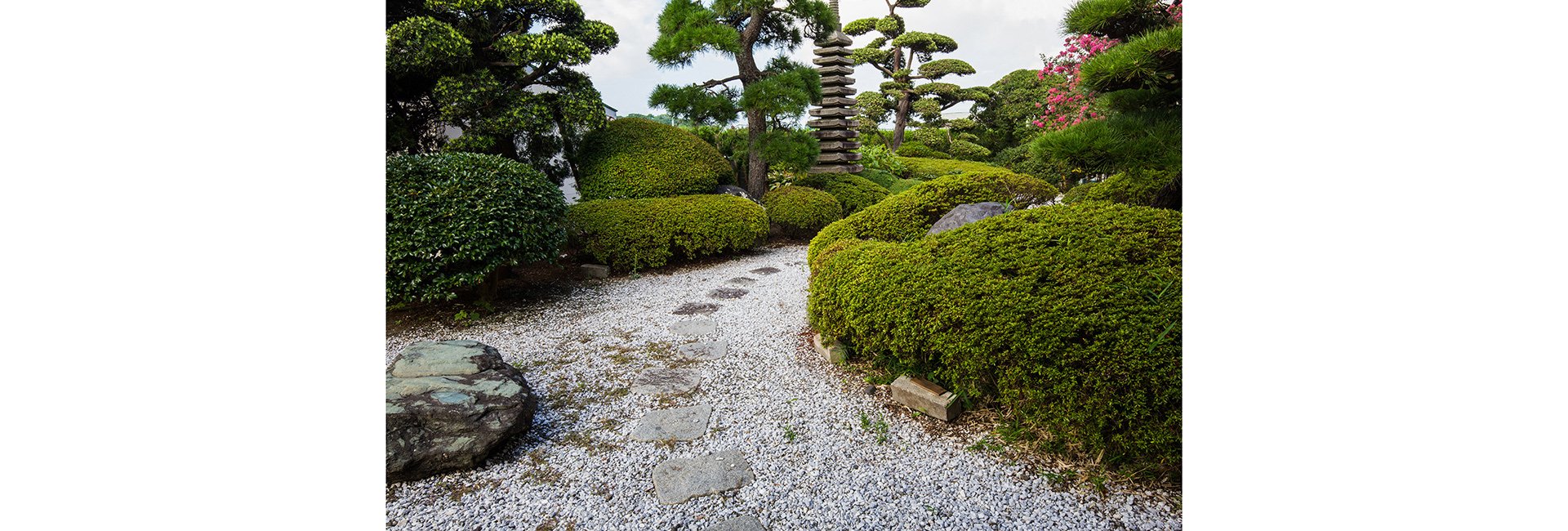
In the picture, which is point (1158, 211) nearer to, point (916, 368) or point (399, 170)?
point (916, 368)

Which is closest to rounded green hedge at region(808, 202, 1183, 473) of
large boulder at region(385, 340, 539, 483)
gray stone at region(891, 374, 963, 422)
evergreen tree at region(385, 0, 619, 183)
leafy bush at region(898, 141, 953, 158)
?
gray stone at region(891, 374, 963, 422)

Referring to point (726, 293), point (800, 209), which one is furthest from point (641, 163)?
point (726, 293)

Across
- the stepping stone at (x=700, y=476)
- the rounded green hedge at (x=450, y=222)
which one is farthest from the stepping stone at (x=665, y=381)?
the rounded green hedge at (x=450, y=222)

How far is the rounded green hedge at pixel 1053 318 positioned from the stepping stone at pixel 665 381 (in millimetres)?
748

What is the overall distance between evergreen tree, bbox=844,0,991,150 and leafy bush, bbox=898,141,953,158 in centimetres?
32

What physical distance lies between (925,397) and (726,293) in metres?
2.35

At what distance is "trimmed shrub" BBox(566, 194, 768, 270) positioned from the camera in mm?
4887

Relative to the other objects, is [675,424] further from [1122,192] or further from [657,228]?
[657,228]

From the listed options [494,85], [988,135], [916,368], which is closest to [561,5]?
[494,85]

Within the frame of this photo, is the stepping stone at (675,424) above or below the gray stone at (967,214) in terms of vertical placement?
below

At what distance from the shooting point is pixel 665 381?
107 inches

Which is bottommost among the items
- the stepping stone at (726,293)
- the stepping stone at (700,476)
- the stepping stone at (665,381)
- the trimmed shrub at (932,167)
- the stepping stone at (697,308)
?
the stepping stone at (700,476)

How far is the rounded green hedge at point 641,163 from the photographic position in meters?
5.78

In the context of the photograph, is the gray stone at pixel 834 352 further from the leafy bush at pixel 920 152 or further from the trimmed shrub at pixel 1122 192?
the leafy bush at pixel 920 152
